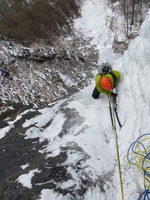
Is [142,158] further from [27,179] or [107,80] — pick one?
[107,80]

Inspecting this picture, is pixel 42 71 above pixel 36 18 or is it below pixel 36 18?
below

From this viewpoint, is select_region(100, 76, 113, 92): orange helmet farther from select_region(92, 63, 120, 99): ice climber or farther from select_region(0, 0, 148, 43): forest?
select_region(0, 0, 148, 43): forest

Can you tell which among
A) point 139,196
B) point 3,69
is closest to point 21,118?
point 139,196

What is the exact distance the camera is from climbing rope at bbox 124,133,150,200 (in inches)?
124

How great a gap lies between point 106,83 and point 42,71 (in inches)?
205

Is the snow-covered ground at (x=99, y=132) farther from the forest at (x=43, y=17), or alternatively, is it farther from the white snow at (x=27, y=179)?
the forest at (x=43, y=17)

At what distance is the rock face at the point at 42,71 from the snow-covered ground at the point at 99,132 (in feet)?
10.3

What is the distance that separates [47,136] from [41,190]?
5.42 ft

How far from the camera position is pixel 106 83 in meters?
5.32

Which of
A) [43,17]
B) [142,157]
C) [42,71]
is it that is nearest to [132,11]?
[43,17]

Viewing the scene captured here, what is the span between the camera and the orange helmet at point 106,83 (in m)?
5.30

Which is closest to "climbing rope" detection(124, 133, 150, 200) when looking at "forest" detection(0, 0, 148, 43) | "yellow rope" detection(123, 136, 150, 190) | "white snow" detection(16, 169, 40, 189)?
"yellow rope" detection(123, 136, 150, 190)

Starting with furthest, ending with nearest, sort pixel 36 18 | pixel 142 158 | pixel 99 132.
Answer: pixel 36 18, pixel 99 132, pixel 142 158

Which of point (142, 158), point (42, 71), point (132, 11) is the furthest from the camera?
point (132, 11)
